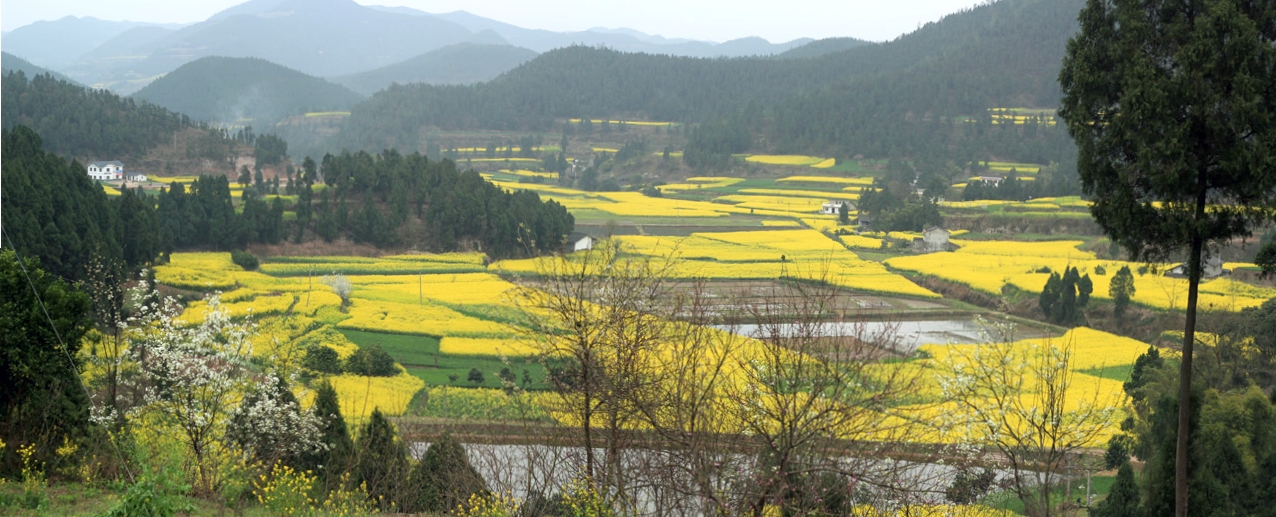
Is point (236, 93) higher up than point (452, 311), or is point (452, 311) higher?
point (236, 93)

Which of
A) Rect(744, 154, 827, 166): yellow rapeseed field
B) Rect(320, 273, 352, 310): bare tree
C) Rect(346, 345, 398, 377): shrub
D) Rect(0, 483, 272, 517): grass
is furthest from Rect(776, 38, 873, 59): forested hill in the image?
Rect(0, 483, 272, 517): grass

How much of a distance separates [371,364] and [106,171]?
31973mm

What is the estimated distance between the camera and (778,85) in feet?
330

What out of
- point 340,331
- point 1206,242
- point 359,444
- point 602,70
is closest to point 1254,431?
point 1206,242

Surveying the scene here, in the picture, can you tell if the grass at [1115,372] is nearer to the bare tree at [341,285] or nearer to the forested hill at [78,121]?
the bare tree at [341,285]

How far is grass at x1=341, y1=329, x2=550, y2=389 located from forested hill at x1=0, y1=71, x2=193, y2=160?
31114mm

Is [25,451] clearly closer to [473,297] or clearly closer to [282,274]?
[473,297]

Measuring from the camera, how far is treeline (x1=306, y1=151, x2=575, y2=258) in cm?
3831

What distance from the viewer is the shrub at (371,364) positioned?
828 inches

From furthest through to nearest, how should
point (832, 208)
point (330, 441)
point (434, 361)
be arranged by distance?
point (832, 208) → point (434, 361) → point (330, 441)

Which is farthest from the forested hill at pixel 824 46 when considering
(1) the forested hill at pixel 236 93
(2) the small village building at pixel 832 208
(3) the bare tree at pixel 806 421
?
(3) the bare tree at pixel 806 421

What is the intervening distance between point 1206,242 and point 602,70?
97015mm

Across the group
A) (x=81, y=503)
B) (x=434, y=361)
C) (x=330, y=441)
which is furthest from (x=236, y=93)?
(x=81, y=503)

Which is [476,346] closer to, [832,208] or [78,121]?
[832,208]
